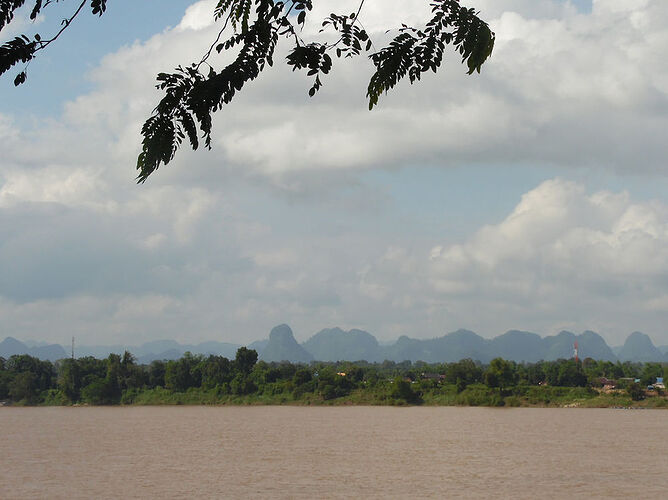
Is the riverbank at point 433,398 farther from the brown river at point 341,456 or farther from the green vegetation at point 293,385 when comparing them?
the brown river at point 341,456

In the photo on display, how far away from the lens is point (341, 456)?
110 feet

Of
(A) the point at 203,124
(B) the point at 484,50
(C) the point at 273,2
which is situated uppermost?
(C) the point at 273,2

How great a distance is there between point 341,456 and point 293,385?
35.8m

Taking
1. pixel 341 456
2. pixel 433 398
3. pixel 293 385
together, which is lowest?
pixel 341 456

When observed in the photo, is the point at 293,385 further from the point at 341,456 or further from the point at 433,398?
the point at 341,456

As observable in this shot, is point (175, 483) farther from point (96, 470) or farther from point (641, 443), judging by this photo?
point (641, 443)

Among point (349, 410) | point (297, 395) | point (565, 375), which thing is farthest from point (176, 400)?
point (565, 375)

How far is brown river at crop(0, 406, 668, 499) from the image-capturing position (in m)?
26.2

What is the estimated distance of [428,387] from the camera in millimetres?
68000

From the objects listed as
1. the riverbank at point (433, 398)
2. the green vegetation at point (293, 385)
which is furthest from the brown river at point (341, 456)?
the green vegetation at point (293, 385)

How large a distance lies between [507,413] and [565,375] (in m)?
13.5

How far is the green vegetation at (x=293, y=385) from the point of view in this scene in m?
65.1

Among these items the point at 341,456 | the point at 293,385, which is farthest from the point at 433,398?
the point at 341,456

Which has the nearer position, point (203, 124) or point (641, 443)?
point (203, 124)
